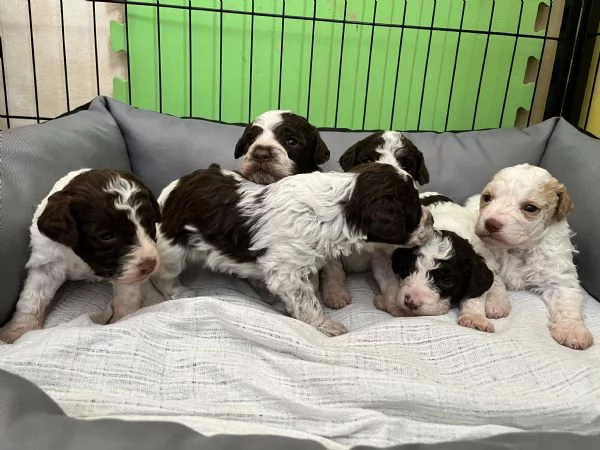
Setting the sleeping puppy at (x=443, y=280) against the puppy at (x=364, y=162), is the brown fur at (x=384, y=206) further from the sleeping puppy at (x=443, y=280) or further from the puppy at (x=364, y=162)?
the puppy at (x=364, y=162)

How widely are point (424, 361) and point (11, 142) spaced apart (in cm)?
222

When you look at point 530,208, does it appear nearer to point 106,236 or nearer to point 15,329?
point 106,236

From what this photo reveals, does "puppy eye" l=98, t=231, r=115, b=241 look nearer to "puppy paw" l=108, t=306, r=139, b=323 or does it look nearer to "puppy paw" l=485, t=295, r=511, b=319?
"puppy paw" l=108, t=306, r=139, b=323

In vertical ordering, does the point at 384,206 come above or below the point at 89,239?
above

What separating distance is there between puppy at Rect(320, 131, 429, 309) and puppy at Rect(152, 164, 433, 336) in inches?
12.4

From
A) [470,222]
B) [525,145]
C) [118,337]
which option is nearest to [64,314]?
[118,337]

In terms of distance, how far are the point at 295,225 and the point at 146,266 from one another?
0.70m

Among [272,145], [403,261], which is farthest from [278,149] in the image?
[403,261]

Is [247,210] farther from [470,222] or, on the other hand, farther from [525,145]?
[525,145]

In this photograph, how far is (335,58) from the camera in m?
4.73

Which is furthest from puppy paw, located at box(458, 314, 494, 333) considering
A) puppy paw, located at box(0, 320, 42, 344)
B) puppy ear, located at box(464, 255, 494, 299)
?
puppy paw, located at box(0, 320, 42, 344)

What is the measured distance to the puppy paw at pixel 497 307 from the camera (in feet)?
8.95

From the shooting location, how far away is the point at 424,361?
2.18 m

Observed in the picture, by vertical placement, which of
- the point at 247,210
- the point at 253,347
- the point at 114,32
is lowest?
the point at 253,347
